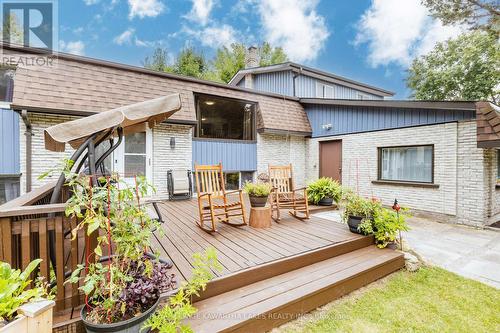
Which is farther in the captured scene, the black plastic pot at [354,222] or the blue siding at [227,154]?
the blue siding at [227,154]

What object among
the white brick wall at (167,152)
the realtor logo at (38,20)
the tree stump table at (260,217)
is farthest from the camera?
the white brick wall at (167,152)

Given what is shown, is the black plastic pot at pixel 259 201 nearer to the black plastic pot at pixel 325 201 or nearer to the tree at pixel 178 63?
the black plastic pot at pixel 325 201

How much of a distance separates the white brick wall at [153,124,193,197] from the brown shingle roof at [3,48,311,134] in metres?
0.55

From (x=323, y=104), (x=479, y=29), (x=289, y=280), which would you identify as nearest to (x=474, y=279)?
(x=289, y=280)

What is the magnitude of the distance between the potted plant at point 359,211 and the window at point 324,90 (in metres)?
8.82

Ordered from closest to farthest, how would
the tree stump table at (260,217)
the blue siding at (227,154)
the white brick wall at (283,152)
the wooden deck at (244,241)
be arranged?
the wooden deck at (244,241) < the tree stump table at (260,217) < the blue siding at (227,154) < the white brick wall at (283,152)

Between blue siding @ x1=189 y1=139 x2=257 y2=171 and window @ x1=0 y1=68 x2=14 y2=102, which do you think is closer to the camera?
window @ x1=0 y1=68 x2=14 y2=102

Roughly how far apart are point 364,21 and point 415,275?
716 inches

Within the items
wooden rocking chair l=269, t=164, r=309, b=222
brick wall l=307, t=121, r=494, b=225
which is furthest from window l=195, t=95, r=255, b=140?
brick wall l=307, t=121, r=494, b=225

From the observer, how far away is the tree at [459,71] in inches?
557

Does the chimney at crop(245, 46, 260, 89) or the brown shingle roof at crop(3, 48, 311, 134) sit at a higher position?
the chimney at crop(245, 46, 260, 89)

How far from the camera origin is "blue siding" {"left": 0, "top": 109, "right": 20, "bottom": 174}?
493 centimetres

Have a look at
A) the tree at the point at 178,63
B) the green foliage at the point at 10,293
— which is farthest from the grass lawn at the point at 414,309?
the tree at the point at 178,63

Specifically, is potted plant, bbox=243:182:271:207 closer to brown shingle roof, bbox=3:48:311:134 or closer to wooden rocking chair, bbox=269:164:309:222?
wooden rocking chair, bbox=269:164:309:222
